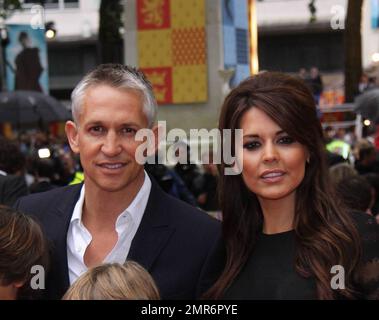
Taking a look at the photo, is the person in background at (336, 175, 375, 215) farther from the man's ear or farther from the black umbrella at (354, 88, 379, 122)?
the black umbrella at (354, 88, 379, 122)

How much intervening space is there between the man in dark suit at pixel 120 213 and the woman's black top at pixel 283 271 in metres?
0.16

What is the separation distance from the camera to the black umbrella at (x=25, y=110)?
13.5m

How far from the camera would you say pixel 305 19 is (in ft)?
110

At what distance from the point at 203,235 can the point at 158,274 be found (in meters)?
0.23

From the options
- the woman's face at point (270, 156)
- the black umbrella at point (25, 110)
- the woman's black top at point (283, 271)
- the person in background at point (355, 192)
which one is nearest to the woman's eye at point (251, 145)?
the woman's face at point (270, 156)

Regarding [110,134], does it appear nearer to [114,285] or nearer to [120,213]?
[120,213]

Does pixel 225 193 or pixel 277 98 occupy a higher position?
pixel 277 98

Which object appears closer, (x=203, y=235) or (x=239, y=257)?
(x=239, y=257)

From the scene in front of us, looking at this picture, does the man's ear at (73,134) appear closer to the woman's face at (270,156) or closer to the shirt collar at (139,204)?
the shirt collar at (139,204)

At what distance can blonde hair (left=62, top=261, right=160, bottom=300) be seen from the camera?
2.30 meters
